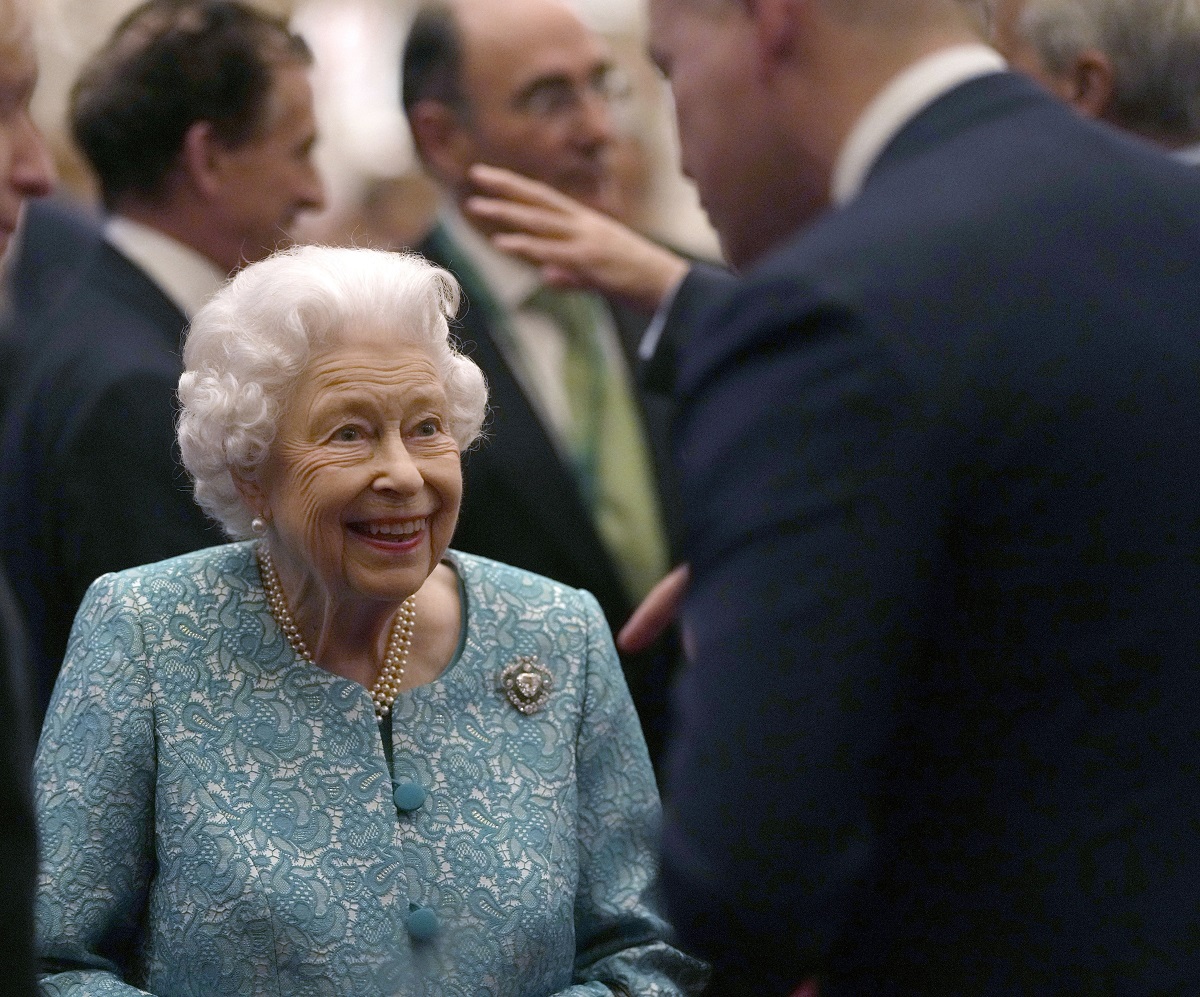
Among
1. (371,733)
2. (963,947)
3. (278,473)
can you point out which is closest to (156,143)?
(278,473)

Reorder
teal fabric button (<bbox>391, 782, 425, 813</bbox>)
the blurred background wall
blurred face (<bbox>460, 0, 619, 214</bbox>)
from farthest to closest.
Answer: the blurred background wall, blurred face (<bbox>460, 0, 619, 214</bbox>), teal fabric button (<bbox>391, 782, 425, 813</bbox>)

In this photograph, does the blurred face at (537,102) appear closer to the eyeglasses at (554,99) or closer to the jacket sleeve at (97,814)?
the eyeglasses at (554,99)

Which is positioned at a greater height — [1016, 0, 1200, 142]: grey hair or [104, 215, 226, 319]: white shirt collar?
[1016, 0, 1200, 142]: grey hair

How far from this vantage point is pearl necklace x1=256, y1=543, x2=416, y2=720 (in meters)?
2.79

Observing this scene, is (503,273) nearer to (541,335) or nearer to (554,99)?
(541,335)

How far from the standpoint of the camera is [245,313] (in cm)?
284

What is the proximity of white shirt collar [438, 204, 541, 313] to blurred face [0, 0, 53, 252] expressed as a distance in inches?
37.3

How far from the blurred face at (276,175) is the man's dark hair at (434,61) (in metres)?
0.27

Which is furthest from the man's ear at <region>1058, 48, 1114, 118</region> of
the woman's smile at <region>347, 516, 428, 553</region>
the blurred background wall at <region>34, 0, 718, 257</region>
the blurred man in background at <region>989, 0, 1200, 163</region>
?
the blurred background wall at <region>34, 0, 718, 257</region>

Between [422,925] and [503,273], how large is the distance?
1.58 metres

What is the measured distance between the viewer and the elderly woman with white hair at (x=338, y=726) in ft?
8.43

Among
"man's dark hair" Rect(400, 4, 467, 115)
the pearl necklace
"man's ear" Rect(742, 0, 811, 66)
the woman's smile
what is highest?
"man's ear" Rect(742, 0, 811, 66)

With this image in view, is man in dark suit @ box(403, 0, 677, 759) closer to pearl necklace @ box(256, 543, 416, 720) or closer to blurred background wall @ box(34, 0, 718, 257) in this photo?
pearl necklace @ box(256, 543, 416, 720)

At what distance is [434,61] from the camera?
412 cm
